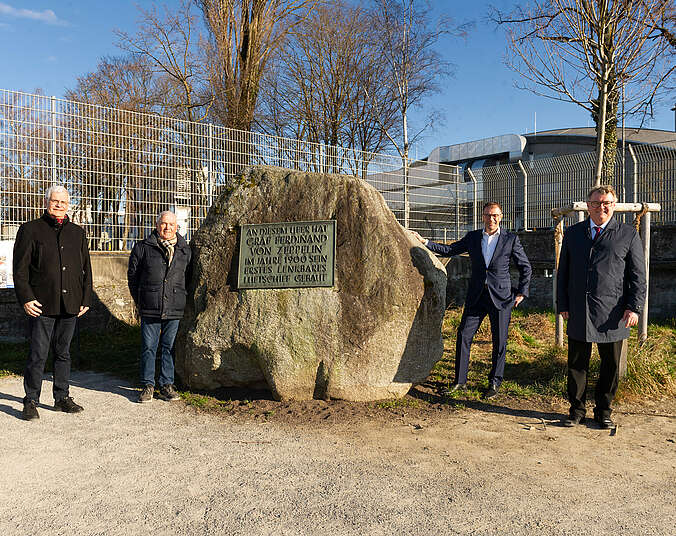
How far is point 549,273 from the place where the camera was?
433 inches

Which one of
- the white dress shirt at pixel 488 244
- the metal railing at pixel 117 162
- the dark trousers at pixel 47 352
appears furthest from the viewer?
the metal railing at pixel 117 162

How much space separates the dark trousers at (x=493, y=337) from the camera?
5215 mm

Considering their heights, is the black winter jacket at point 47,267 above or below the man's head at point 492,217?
below

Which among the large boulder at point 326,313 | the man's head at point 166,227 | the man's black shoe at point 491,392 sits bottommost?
the man's black shoe at point 491,392

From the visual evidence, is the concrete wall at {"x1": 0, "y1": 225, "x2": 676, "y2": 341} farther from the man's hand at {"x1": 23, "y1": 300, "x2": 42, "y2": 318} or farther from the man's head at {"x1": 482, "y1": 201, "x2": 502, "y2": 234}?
the man's head at {"x1": 482, "y1": 201, "x2": 502, "y2": 234}

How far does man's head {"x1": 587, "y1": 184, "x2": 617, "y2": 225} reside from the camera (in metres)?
4.43

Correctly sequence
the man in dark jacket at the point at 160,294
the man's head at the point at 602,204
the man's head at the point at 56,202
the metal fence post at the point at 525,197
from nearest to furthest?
the man's head at the point at 602,204 → the man's head at the point at 56,202 → the man in dark jacket at the point at 160,294 → the metal fence post at the point at 525,197

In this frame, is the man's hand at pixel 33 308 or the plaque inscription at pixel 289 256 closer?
the man's hand at pixel 33 308

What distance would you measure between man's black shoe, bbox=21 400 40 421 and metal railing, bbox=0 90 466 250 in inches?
144

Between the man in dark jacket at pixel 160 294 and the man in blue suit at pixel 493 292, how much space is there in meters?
2.71

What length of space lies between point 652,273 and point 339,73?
13.3 meters

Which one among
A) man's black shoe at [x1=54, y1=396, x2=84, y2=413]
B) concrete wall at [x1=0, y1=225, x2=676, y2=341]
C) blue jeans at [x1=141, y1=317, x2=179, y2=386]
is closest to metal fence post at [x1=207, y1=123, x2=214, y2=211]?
concrete wall at [x1=0, y1=225, x2=676, y2=341]

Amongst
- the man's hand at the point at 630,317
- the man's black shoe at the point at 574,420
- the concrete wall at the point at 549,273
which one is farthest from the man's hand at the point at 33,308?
the concrete wall at the point at 549,273

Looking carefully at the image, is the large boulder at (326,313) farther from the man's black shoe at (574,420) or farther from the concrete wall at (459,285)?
the concrete wall at (459,285)
